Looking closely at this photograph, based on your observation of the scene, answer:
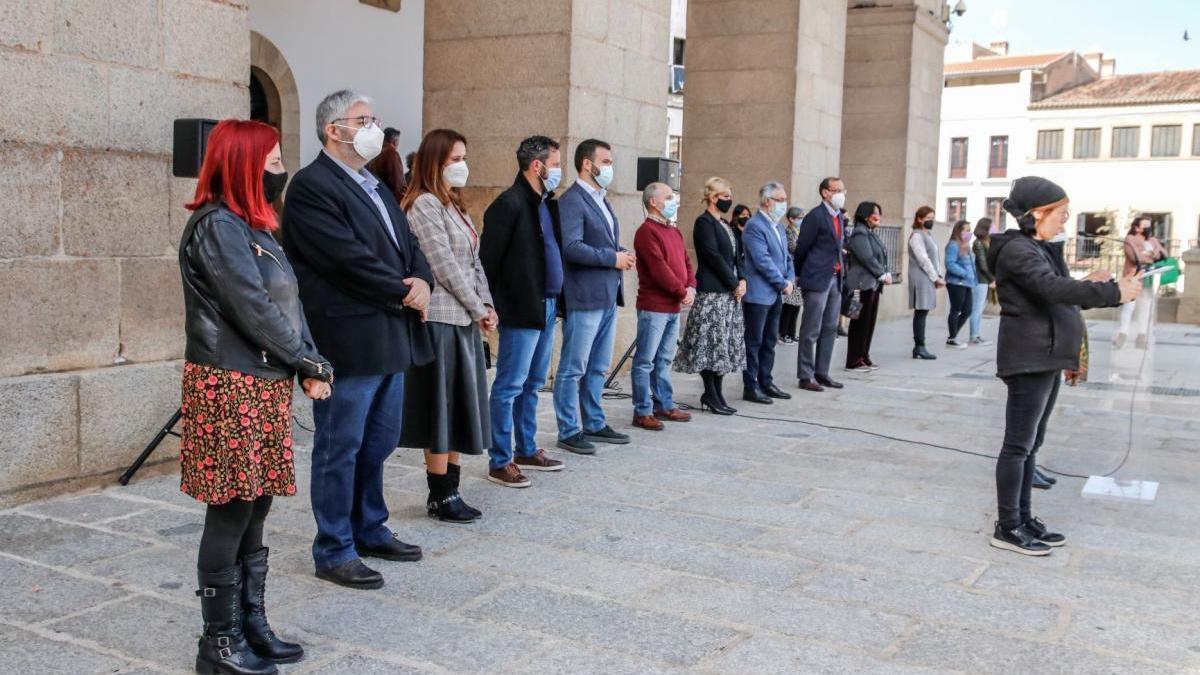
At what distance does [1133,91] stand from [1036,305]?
53475 mm

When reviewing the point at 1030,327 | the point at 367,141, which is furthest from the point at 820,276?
the point at 367,141

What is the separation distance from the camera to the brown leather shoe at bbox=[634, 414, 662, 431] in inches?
301

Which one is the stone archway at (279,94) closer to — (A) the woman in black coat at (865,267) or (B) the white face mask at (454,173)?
(A) the woman in black coat at (865,267)

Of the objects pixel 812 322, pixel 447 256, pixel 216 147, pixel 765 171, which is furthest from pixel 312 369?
pixel 765 171

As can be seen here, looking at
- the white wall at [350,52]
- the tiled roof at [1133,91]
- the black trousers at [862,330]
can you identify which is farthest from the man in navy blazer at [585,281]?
the tiled roof at [1133,91]

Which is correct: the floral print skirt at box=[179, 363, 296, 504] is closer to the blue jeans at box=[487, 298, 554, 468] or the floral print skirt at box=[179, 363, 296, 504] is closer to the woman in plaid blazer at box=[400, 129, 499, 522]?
the woman in plaid blazer at box=[400, 129, 499, 522]

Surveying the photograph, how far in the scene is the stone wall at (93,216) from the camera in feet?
17.3

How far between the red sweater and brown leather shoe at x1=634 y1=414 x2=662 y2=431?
69cm

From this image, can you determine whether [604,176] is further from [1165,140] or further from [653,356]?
[1165,140]

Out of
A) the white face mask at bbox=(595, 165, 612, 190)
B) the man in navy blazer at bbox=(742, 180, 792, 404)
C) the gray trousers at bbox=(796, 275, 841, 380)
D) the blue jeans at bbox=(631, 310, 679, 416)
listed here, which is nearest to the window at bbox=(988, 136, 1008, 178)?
the gray trousers at bbox=(796, 275, 841, 380)

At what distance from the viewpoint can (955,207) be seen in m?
58.5

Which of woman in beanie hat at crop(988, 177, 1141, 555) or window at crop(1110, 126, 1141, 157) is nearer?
woman in beanie hat at crop(988, 177, 1141, 555)

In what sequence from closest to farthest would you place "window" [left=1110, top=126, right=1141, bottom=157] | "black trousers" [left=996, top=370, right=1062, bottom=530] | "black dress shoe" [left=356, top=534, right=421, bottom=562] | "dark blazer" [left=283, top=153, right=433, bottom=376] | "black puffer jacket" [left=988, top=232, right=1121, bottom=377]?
"dark blazer" [left=283, top=153, right=433, bottom=376]
"black dress shoe" [left=356, top=534, right=421, bottom=562]
"black puffer jacket" [left=988, top=232, right=1121, bottom=377]
"black trousers" [left=996, top=370, right=1062, bottom=530]
"window" [left=1110, top=126, right=1141, bottom=157]

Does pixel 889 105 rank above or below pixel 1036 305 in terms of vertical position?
above
